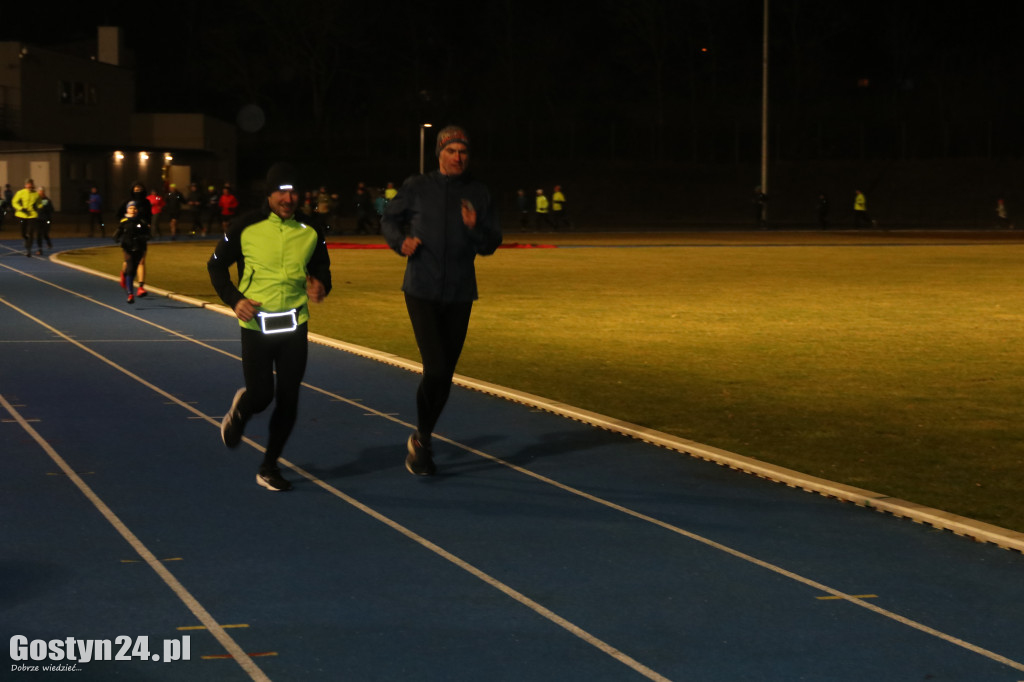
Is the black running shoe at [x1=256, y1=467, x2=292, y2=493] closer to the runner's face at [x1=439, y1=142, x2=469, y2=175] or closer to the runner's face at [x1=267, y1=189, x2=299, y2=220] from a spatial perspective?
the runner's face at [x1=267, y1=189, x2=299, y2=220]

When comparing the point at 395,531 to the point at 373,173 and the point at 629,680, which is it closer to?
the point at 629,680

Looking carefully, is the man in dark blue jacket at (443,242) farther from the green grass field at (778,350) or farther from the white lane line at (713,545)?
the green grass field at (778,350)

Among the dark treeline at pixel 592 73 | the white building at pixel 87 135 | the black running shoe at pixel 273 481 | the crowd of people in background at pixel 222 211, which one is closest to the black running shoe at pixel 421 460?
the black running shoe at pixel 273 481

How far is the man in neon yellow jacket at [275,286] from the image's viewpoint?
7.90m

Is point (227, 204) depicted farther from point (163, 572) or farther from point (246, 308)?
point (163, 572)

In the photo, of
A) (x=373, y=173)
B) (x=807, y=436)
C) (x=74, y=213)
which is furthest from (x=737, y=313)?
(x=373, y=173)

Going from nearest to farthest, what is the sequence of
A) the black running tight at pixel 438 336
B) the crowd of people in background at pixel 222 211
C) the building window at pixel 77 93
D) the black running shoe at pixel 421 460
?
the black running tight at pixel 438 336
the black running shoe at pixel 421 460
the crowd of people in background at pixel 222 211
the building window at pixel 77 93

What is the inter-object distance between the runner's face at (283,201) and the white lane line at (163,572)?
184 centimetres

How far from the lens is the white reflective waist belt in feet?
25.9

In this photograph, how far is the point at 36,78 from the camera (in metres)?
65.8

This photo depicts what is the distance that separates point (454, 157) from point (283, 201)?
101 cm

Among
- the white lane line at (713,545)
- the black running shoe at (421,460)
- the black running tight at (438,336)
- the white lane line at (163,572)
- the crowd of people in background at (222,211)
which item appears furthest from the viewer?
the crowd of people in background at (222,211)

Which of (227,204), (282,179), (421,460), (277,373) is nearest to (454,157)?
(282,179)

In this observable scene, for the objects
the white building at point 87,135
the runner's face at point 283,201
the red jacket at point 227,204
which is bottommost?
the runner's face at point 283,201
